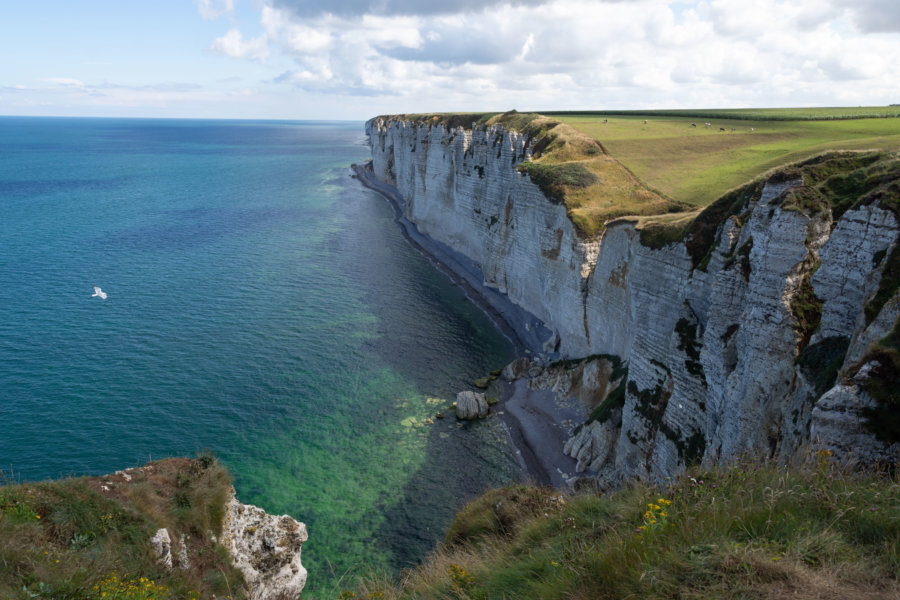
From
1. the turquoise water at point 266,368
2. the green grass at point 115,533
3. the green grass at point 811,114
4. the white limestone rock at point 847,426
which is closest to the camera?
the green grass at point 115,533

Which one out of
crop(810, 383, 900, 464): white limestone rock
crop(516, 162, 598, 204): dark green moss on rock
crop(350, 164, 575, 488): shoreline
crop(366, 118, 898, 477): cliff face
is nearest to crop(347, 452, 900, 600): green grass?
crop(366, 118, 898, 477): cliff face

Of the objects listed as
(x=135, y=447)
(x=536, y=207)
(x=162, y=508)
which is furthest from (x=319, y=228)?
(x=162, y=508)

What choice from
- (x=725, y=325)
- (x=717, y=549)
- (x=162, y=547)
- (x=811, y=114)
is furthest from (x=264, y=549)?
(x=811, y=114)

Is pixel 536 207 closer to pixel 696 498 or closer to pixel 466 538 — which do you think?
pixel 466 538

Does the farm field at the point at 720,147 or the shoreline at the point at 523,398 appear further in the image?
the farm field at the point at 720,147

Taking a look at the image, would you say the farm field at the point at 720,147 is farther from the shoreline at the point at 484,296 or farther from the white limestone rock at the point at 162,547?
the white limestone rock at the point at 162,547

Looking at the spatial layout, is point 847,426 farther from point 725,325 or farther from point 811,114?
point 811,114

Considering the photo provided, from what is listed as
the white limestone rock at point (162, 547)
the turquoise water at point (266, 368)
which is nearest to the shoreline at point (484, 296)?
the turquoise water at point (266, 368)
